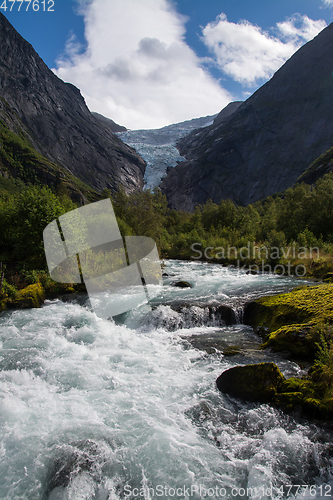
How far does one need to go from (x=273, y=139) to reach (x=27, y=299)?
136276mm

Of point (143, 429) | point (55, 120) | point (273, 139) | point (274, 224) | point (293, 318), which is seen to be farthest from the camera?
point (55, 120)

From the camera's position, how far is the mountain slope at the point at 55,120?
4498 inches

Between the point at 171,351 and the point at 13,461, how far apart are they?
14.4ft

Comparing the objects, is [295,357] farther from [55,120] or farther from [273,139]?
[55,120]

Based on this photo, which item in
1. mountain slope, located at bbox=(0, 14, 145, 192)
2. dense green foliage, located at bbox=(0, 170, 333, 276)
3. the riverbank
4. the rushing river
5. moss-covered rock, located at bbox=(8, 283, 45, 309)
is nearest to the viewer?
the rushing river

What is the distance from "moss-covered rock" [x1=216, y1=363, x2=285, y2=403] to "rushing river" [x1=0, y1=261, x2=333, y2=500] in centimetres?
20

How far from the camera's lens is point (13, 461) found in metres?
3.71

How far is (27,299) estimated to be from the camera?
11742 mm

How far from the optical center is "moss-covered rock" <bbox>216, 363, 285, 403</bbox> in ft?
15.4

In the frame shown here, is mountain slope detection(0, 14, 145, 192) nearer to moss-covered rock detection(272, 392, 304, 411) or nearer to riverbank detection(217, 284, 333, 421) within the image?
riverbank detection(217, 284, 333, 421)

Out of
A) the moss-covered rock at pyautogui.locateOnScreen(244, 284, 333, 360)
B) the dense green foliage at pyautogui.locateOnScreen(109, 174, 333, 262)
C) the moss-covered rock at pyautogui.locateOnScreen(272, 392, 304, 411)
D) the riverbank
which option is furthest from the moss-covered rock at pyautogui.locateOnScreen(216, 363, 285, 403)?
the dense green foliage at pyautogui.locateOnScreen(109, 174, 333, 262)

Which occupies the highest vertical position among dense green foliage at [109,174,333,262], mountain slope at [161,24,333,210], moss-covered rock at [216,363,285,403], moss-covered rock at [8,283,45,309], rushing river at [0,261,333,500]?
mountain slope at [161,24,333,210]

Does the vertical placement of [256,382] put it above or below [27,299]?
below

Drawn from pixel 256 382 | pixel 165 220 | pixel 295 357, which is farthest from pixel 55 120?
pixel 256 382
